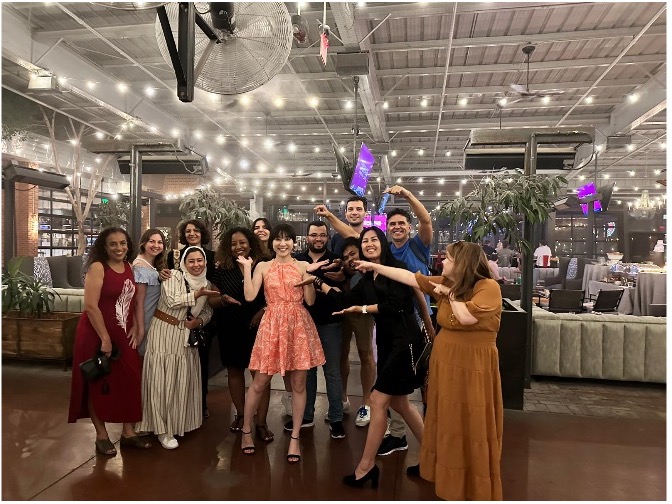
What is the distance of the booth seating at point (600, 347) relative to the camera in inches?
161

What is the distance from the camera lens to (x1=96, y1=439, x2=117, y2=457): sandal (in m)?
2.76

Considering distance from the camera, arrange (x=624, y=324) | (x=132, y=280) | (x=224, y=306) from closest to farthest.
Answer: (x=132, y=280)
(x=224, y=306)
(x=624, y=324)

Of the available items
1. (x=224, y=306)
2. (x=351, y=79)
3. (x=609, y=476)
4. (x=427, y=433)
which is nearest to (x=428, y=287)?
(x=427, y=433)

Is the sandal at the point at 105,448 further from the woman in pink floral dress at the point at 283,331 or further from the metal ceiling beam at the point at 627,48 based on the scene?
the metal ceiling beam at the point at 627,48

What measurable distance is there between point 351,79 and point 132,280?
18.8 ft

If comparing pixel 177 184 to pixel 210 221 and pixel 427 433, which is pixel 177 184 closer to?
pixel 210 221

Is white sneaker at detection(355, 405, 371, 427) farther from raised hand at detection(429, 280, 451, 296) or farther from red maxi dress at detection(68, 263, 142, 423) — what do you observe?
red maxi dress at detection(68, 263, 142, 423)

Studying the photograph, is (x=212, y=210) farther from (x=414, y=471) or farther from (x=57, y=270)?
(x=57, y=270)

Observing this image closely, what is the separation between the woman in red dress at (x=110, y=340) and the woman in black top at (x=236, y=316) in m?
0.56

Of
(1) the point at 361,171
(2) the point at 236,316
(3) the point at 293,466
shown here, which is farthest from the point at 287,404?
(1) the point at 361,171

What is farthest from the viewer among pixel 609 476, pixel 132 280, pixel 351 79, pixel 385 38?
pixel 351 79

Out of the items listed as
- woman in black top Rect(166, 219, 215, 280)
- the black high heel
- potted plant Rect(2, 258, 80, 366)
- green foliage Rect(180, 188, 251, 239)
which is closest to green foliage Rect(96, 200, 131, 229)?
potted plant Rect(2, 258, 80, 366)

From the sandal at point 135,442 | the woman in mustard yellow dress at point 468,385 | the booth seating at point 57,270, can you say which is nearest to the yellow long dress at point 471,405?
the woman in mustard yellow dress at point 468,385

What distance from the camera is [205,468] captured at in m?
2.61
